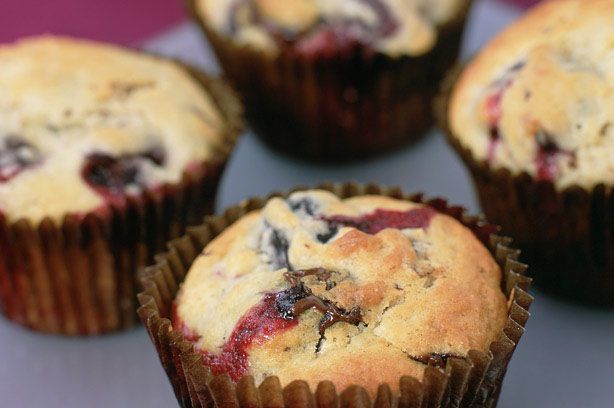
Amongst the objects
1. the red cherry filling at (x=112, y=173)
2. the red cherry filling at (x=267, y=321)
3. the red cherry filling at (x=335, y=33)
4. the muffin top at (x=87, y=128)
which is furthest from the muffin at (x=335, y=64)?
the red cherry filling at (x=267, y=321)

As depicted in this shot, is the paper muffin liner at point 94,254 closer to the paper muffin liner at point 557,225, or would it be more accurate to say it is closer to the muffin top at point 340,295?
the muffin top at point 340,295

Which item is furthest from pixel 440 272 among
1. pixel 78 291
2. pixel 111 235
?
pixel 78 291

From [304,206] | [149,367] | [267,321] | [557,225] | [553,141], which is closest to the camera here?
[267,321]

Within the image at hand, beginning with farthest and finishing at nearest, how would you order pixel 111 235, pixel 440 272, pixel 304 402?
pixel 111 235 → pixel 440 272 → pixel 304 402

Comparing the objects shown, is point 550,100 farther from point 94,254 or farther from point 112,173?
point 94,254

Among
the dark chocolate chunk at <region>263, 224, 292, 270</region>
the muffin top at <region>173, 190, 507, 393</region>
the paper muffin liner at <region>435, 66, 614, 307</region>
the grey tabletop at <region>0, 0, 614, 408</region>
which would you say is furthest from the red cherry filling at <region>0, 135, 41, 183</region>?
the paper muffin liner at <region>435, 66, 614, 307</region>

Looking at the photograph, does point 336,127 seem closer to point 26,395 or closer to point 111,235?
point 111,235

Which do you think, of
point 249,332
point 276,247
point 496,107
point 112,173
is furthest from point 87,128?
point 496,107
